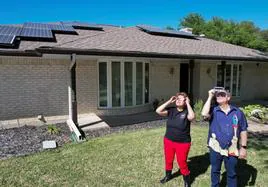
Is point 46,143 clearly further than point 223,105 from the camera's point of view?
Yes

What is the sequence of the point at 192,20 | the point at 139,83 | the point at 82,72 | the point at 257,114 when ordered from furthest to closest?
1. the point at 192,20
2. the point at 139,83
3. the point at 82,72
4. the point at 257,114

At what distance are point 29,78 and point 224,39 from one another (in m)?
28.2

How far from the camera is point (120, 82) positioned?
420 inches

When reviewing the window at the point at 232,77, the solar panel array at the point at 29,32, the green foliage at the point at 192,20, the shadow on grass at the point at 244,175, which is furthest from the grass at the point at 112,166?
the green foliage at the point at 192,20

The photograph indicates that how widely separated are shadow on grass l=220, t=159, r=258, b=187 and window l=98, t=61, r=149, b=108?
241 inches

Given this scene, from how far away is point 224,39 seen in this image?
3234cm

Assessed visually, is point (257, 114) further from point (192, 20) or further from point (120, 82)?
point (192, 20)

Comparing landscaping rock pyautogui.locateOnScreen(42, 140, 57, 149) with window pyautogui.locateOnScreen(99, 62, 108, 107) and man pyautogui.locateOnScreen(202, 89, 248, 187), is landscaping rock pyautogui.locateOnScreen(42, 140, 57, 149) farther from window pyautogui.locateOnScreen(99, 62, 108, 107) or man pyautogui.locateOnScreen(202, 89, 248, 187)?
man pyautogui.locateOnScreen(202, 89, 248, 187)

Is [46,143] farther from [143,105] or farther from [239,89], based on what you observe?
[239,89]

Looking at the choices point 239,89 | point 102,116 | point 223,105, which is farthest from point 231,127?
point 239,89

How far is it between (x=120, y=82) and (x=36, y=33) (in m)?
4.00

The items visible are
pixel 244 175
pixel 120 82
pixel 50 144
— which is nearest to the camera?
pixel 244 175

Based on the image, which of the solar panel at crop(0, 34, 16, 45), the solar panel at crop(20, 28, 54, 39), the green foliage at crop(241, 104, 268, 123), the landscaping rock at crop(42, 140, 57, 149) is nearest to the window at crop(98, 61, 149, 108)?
the solar panel at crop(20, 28, 54, 39)

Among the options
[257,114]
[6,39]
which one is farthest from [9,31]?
[257,114]
